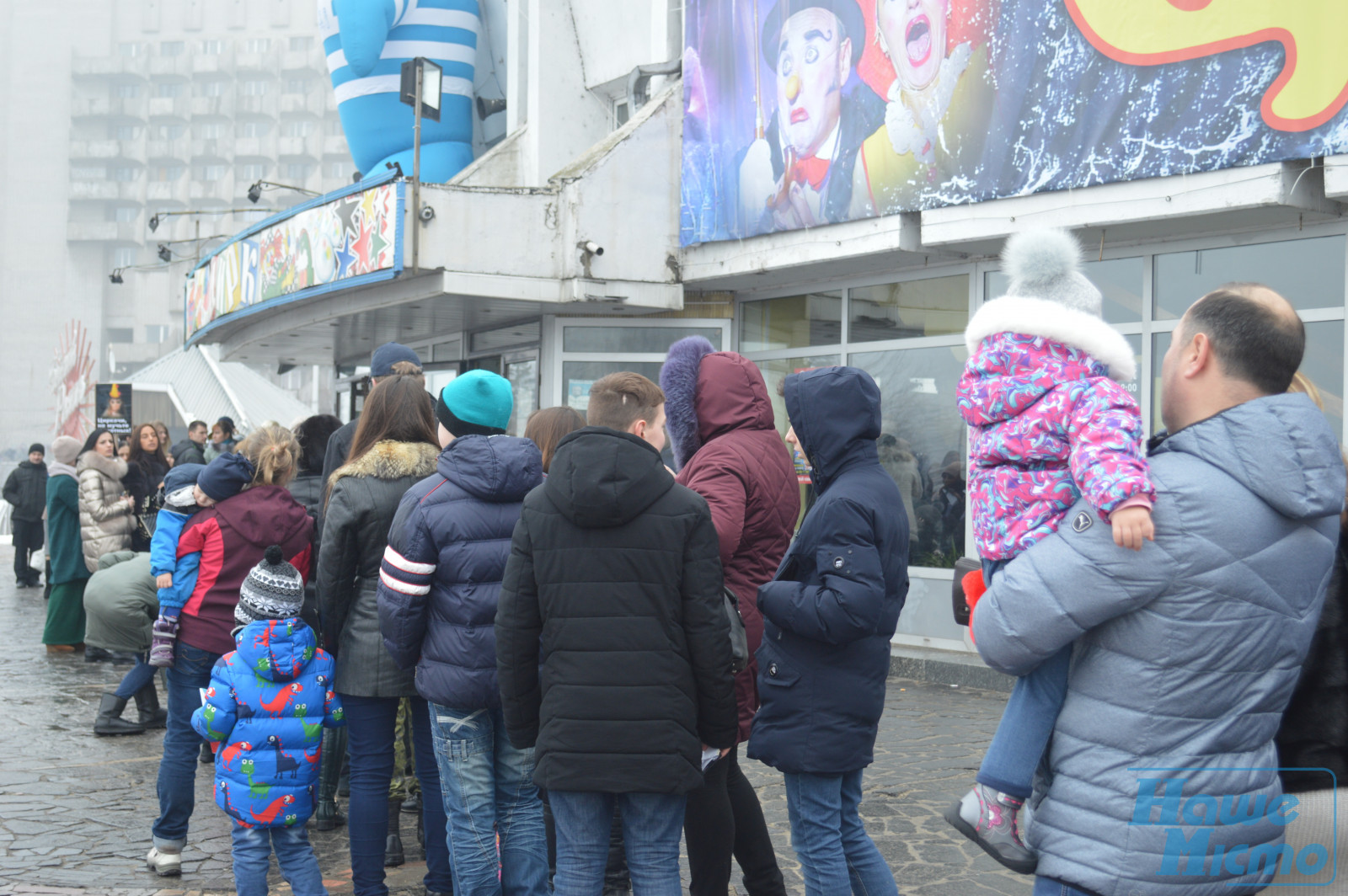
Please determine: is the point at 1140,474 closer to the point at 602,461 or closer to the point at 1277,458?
the point at 1277,458

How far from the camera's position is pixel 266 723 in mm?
3975

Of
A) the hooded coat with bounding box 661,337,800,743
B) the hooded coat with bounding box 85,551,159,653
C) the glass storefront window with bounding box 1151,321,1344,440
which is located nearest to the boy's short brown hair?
the hooded coat with bounding box 661,337,800,743

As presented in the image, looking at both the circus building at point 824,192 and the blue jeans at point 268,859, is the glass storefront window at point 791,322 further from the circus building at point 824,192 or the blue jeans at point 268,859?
the blue jeans at point 268,859

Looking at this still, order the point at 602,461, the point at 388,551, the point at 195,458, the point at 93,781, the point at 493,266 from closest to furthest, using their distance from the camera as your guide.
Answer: the point at 602,461, the point at 388,551, the point at 93,781, the point at 493,266, the point at 195,458

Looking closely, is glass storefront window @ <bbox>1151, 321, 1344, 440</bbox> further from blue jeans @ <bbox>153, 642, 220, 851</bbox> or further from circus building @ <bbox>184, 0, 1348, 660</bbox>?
blue jeans @ <bbox>153, 642, 220, 851</bbox>

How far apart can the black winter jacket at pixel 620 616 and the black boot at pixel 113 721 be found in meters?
5.19

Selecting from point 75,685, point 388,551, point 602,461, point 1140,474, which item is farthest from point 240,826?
point 75,685

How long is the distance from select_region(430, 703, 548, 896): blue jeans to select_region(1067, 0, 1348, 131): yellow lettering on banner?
5.86 m

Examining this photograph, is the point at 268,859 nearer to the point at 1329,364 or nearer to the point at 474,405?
the point at 474,405

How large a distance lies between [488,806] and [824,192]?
7086 mm

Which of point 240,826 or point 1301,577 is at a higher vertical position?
point 1301,577

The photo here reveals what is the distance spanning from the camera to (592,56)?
44.1ft

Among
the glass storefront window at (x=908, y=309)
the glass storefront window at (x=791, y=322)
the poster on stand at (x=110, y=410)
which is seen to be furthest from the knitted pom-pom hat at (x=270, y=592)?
the poster on stand at (x=110, y=410)

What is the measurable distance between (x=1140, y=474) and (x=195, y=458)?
12744mm
